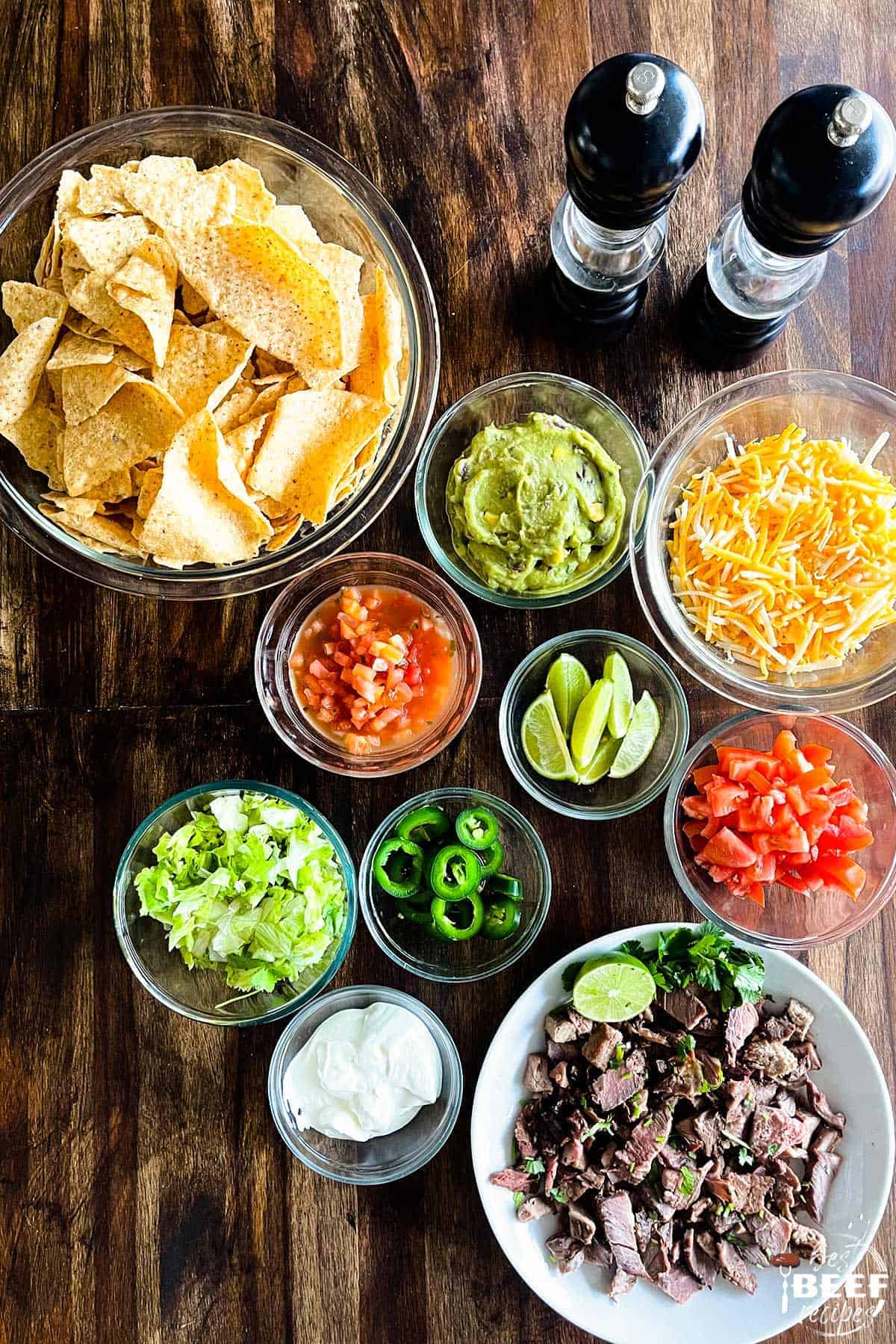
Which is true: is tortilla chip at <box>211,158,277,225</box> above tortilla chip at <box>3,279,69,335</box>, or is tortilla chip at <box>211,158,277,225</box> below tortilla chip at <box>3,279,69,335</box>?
above

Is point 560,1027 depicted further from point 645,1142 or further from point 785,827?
point 785,827

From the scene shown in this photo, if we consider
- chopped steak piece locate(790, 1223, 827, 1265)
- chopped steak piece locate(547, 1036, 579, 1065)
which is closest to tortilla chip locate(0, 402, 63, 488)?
chopped steak piece locate(547, 1036, 579, 1065)

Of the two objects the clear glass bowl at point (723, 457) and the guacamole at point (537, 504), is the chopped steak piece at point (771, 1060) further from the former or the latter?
the guacamole at point (537, 504)

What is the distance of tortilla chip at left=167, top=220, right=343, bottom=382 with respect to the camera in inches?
63.8

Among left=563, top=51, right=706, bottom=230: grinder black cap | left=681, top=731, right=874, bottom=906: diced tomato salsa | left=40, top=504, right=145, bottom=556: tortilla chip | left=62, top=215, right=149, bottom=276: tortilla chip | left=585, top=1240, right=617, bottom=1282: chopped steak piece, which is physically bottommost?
left=585, top=1240, right=617, bottom=1282: chopped steak piece

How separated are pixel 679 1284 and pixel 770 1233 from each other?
0.72 ft

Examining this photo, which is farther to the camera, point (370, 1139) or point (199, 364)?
point (370, 1139)

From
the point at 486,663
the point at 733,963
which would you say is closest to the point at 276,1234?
the point at 733,963

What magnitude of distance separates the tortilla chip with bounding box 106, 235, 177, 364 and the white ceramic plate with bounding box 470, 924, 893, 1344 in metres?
1.42

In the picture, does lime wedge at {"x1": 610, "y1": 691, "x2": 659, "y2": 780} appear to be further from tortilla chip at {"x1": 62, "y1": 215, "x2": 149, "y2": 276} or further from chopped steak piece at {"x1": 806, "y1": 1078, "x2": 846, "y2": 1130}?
tortilla chip at {"x1": 62, "y1": 215, "x2": 149, "y2": 276}

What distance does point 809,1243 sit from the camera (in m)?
2.03

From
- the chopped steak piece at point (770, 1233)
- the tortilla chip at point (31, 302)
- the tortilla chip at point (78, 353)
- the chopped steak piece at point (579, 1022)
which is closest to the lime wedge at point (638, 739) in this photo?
the chopped steak piece at point (579, 1022)

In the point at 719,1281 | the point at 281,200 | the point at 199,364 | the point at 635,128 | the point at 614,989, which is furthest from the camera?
the point at 719,1281

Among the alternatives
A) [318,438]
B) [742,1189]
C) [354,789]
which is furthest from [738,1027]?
[318,438]
